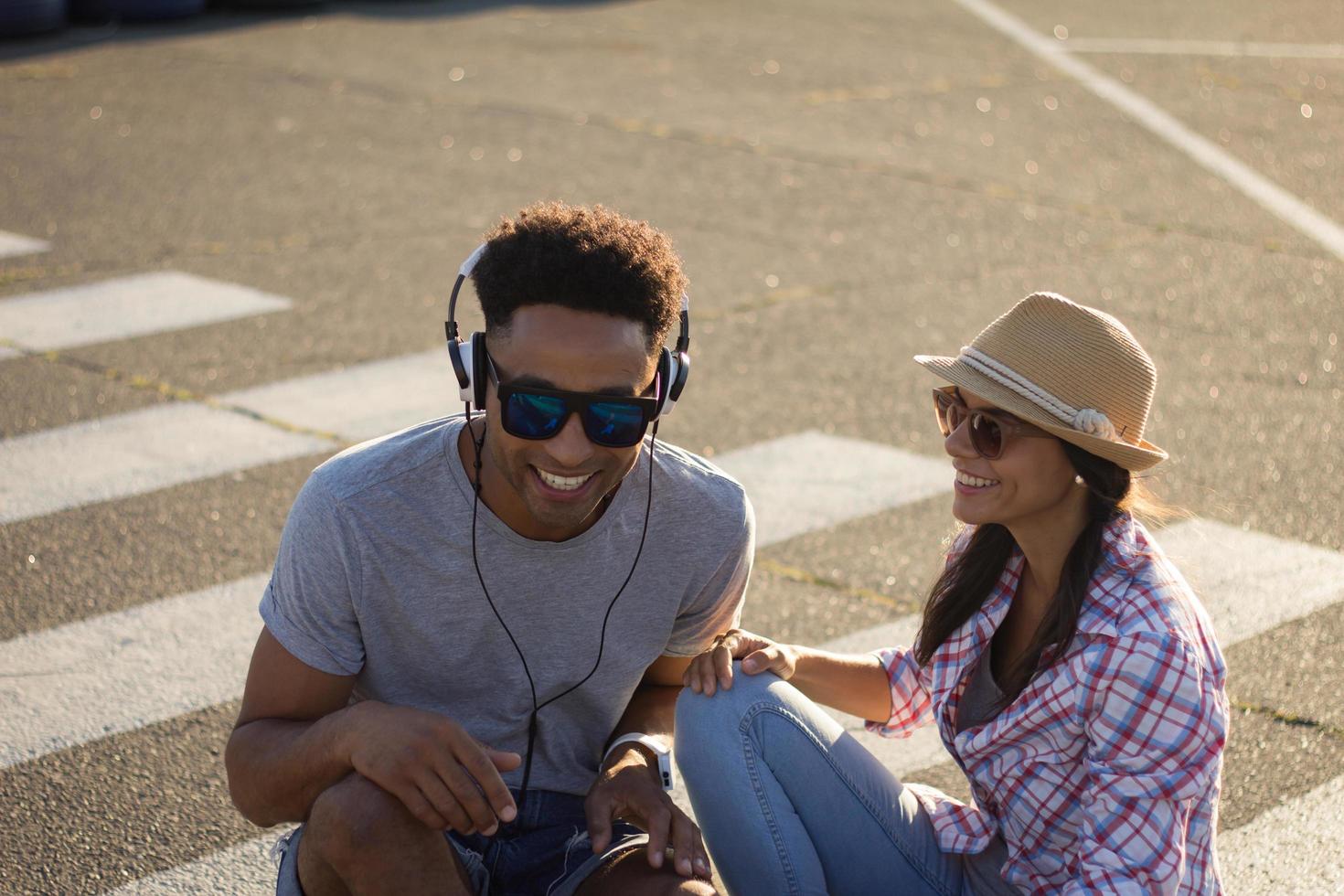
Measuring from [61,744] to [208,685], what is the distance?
1.59 feet

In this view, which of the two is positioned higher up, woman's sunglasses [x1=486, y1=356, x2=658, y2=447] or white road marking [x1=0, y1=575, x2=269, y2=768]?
woman's sunglasses [x1=486, y1=356, x2=658, y2=447]

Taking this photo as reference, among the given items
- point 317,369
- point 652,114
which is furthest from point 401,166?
point 317,369

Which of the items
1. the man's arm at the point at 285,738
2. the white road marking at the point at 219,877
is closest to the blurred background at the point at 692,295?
the white road marking at the point at 219,877

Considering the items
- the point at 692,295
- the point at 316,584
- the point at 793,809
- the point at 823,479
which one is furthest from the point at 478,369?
the point at 692,295

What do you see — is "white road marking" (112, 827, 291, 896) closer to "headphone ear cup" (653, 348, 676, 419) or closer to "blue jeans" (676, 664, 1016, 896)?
"blue jeans" (676, 664, 1016, 896)

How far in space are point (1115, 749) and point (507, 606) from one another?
3.95 ft

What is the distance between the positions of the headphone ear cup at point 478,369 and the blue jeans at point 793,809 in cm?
78

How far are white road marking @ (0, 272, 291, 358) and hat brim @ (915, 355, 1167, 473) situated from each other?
223 inches

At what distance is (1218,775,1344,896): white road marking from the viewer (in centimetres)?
397

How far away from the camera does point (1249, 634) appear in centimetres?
523

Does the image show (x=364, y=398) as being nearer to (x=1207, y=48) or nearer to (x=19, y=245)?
(x=19, y=245)

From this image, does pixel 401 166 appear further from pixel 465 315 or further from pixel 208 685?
pixel 208 685

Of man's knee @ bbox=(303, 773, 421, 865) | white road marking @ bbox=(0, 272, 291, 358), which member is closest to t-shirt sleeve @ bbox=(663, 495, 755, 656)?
man's knee @ bbox=(303, 773, 421, 865)

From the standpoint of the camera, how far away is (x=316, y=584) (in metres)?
3.15
